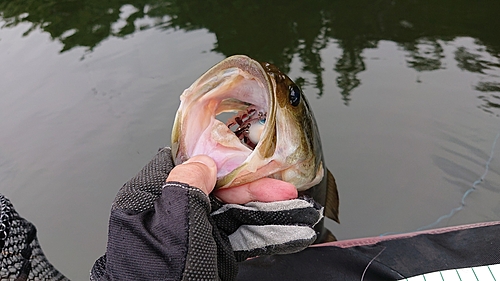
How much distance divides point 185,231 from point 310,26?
5.07 metres

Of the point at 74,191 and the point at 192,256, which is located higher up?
the point at 192,256

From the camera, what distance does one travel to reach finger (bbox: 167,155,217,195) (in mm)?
1098

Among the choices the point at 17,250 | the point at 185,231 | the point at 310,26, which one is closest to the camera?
the point at 185,231

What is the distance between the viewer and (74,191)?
11.3ft

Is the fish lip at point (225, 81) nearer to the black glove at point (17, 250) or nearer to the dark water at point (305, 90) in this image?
the black glove at point (17, 250)

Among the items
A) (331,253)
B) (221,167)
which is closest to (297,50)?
(331,253)

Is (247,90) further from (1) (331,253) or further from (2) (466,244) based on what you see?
(2) (466,244)

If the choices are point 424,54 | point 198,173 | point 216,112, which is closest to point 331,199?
point 216,112

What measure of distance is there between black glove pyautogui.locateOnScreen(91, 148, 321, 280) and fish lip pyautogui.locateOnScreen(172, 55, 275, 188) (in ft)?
0.27

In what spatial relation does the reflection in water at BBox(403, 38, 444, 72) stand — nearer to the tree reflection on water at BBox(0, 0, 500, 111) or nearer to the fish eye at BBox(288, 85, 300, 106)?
the tree reflection on water at BBox(0, 0, 500, 111)

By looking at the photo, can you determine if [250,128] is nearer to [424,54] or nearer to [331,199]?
[331,199]

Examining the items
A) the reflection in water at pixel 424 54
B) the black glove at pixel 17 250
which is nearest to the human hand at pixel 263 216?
the black glove at pixel 17 250

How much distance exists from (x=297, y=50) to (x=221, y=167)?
13.5ft

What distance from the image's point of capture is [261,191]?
1.25 meters
